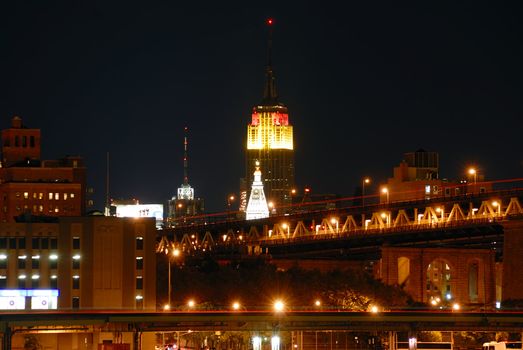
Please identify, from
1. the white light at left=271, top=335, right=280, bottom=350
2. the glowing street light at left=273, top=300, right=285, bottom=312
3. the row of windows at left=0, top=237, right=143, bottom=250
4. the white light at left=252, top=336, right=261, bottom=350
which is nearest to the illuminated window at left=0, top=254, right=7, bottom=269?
the row of windows at left=0, top=237, right=143, bottom=250

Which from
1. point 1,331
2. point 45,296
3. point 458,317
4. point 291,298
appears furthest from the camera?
point 291,298

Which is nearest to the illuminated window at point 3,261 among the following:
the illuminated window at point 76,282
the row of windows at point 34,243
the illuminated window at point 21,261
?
the row of windows at point 34,243

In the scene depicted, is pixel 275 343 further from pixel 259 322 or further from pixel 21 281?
pixel 21 281

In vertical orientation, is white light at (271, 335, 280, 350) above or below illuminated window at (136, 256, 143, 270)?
below

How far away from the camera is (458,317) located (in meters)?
146

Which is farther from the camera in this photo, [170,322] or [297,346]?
[297,346]

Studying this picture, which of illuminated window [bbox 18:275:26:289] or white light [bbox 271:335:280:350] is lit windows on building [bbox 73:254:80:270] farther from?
white light [bbox 271:335:280:350]

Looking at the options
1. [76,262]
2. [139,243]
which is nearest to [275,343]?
[139,243]

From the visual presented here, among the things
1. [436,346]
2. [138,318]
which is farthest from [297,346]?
[138,318]

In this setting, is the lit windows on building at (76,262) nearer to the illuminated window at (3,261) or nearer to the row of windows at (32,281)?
the row of windows at (32,281)

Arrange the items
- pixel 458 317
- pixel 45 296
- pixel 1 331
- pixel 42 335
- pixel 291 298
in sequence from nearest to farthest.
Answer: pixel 1 331
pixel 458 317
pixel 42 335
pixel 45 296
pixel 291 298

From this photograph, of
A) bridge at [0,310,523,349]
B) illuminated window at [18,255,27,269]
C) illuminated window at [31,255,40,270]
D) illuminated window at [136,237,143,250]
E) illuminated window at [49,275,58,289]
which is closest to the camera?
bridge at [0,310,523,349]

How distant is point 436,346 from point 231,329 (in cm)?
1941

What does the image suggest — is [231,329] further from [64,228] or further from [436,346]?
[64,228]
